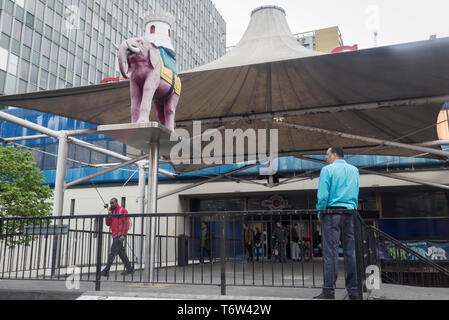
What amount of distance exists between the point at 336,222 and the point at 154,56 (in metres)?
3.97

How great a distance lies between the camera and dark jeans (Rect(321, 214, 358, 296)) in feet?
15.7

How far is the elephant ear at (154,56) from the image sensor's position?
641cm

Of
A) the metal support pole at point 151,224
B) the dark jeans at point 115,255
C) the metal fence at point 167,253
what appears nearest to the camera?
the metal fence at point 167,253

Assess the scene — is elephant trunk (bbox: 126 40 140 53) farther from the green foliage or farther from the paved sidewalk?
the green foliage

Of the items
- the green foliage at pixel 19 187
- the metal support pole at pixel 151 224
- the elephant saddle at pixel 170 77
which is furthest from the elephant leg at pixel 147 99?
the green foliage at pixel 19 187

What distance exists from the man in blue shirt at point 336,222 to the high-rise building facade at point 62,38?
36.1m

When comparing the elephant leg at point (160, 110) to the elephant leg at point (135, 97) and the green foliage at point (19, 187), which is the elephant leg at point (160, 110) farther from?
the green foliage at point (19, 187)

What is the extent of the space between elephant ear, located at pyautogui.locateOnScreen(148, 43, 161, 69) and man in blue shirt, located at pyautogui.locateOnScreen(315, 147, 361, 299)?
3356 mm

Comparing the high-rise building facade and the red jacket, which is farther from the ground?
the high-rise building facade

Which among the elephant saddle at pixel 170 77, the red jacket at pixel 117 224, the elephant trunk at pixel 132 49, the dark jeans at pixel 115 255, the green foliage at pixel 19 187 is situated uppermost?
the elephant trunk at pixel 132 49

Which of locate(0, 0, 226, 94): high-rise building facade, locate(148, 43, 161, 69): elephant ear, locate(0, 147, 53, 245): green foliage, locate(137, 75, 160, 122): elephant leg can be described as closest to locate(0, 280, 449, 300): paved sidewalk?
locate(137, 75, 160, 122): elephant leg

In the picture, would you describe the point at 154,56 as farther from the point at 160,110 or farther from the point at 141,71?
→ the point at 160,110

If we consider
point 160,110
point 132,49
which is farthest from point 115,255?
point 132,49

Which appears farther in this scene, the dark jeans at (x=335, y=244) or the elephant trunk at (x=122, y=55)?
the elephant trunk at (x=122, y=55)
